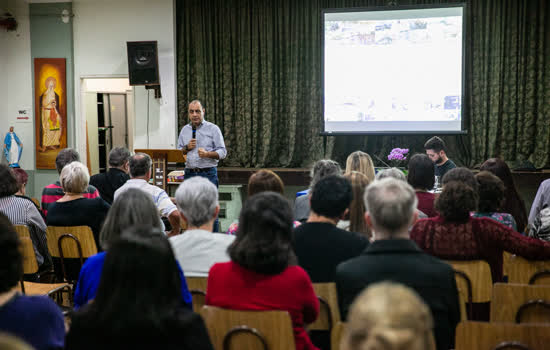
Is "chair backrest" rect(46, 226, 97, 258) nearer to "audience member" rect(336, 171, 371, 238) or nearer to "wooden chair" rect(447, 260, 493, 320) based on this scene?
"audience member" rect(336, 171, 371, 238)

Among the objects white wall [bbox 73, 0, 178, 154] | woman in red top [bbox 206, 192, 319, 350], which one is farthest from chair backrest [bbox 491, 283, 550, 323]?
white wall [bbox 73, 0, 178, 154]

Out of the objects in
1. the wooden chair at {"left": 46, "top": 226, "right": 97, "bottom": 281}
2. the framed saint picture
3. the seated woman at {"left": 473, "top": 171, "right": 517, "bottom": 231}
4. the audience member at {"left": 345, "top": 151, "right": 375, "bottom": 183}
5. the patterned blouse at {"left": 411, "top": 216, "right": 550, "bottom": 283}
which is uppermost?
the framed saint picture

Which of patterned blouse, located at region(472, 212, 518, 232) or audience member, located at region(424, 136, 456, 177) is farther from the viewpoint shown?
audience member, located at region(424, 136, 456, 177)

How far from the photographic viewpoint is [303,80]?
7484 mm

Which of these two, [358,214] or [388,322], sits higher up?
[388,322]

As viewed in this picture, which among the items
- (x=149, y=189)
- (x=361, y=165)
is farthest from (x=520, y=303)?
(x=149, y=189)

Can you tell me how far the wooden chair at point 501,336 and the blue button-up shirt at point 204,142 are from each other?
14.8 feet

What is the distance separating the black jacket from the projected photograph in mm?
5355

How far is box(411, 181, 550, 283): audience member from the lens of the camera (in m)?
2.42

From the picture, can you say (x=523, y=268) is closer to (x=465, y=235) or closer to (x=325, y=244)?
(x=465, y=235)

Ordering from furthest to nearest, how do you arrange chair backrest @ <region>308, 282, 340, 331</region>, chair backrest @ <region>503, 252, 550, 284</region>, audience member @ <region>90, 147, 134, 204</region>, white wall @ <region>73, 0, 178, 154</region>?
white wall @ <region>73, 0, 178, 154</region>
audience member @ <region>90, 147, 134, 204</region>
chair backrest @ <region>503, 252, 550, 284</region>
chair backrest @ <region>308, 282, 340, 331</region>

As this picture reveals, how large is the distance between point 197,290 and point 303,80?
572cm

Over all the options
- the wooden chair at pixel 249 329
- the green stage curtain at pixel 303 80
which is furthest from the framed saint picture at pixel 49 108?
the wooden chair at pixel 249 329

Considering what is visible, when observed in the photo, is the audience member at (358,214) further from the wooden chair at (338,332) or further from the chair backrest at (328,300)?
the wooden chair at (338,332)
